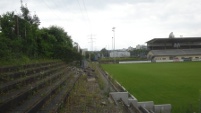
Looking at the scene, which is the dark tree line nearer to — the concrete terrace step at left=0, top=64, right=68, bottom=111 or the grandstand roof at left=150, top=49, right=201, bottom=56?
the concrete terrace step at left=0, top=64, right=68, bottom=111

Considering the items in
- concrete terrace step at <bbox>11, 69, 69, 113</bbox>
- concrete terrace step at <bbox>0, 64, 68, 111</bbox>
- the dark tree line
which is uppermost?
the dark tree line

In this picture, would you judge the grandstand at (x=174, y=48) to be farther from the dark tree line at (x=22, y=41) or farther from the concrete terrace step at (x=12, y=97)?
the concrete terrace step at (x=12, y=97)

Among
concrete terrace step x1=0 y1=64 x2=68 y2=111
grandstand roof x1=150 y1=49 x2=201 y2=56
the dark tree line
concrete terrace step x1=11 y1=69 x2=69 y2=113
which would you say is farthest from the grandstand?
concrete terrace step x1=0 y1=64 x2=68 y2=111

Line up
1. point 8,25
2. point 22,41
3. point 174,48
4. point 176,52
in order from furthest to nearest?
point 174,48
point 176,52
point 8,25
point 22,41

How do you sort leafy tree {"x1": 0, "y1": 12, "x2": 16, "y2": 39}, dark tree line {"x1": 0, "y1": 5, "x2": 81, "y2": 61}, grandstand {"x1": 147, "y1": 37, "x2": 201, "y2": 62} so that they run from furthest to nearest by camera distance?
grandstand {"x1": 147, "y1": 37, "x2": 201, "y2": 62}
leafy tree {"x1": 0, "y1": 12, "x2": 16, "y2": 39}
dark tree line {"x1": 0, "y1": 5, "x2": 81, "y2": 61}

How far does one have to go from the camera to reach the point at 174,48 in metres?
76.6

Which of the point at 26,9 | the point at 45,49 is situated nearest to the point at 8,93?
the point at 45,49

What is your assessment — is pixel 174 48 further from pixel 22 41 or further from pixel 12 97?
pixel 12 97

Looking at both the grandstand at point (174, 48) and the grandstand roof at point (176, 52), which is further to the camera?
the grandstand roof at point (176, 52)

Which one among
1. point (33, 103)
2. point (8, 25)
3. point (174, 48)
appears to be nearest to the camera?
point (33, 103)

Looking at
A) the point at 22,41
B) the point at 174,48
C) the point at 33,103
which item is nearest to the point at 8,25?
the point at 22,41

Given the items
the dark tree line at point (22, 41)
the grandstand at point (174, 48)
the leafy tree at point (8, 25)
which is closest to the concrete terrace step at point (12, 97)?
the dark tree line at point (22, 41)

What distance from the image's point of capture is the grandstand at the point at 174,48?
72312 mm

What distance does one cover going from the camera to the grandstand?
72.3 metres
